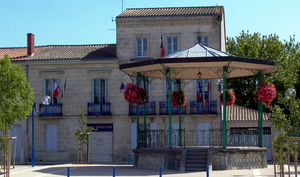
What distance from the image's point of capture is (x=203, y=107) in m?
35.0

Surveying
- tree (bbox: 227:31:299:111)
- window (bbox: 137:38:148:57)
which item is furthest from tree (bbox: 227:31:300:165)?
window (bbox: 137:38:148:57)

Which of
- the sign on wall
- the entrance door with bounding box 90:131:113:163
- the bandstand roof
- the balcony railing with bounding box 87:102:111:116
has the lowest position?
the entrance door with bounding box 90:131:113:163

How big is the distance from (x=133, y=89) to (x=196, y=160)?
4.48 metres

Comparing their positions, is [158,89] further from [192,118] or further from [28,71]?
[28,71]

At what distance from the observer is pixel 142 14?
1406 inches

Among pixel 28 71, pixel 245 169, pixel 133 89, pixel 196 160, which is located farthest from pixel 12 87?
pixel 28 71

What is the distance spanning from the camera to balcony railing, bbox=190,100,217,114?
34.9 m

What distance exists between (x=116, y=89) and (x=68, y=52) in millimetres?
4642

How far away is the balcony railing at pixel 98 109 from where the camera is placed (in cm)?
3591

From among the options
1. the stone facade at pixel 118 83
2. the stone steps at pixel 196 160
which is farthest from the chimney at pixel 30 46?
the stone steps at pixel 196 160

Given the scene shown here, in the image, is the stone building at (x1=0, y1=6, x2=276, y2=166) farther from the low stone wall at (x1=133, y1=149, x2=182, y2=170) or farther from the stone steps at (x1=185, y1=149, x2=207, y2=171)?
the stone steps at (x1=185, y1=149, x2=207, y2=171)

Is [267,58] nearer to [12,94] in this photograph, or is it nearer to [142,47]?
[142,47]

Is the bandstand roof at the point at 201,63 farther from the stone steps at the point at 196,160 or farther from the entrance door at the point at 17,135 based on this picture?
the entrance door at the point at 17,135

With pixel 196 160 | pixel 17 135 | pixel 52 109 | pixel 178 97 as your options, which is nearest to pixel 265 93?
pixel 196 160
